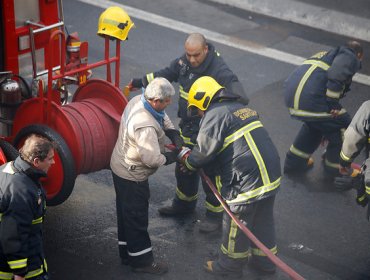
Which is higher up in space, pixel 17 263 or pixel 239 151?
pixel 239 151

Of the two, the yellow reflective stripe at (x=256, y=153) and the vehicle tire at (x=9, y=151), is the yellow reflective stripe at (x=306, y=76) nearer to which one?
the yellow reflective stripe at (x=256, y=153)

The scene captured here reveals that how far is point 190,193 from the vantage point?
7.23 m

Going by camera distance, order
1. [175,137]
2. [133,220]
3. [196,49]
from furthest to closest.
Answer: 1. [196,49]
2. [175,137]
3. [133,220]

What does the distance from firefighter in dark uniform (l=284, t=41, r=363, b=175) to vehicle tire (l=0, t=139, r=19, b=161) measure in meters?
2.98

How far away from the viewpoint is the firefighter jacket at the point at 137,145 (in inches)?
237

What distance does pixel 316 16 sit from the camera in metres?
12.0

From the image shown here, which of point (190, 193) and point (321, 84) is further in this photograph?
point (321, 84)

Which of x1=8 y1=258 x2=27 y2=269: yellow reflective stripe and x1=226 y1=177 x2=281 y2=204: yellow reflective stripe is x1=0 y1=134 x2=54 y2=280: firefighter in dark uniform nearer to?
x1=8 y1=258 x2=27 y2=269: yellow reflective stripe

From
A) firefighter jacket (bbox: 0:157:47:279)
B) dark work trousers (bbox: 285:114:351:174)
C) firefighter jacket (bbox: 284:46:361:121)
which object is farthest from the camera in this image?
dark work trousers (bbox: 285:114:351:174)

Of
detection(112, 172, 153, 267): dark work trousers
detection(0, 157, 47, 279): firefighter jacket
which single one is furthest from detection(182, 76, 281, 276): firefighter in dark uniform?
detection(0, 157, 47, 279): firefighter jacket

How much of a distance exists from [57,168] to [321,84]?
2.92 meters

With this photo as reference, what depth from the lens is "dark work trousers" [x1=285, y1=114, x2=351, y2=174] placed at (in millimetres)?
7945

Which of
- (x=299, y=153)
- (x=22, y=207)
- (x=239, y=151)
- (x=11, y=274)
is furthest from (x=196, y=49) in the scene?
(x=11, y=274)

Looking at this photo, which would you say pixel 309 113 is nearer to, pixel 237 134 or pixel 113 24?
pixel 237 134
